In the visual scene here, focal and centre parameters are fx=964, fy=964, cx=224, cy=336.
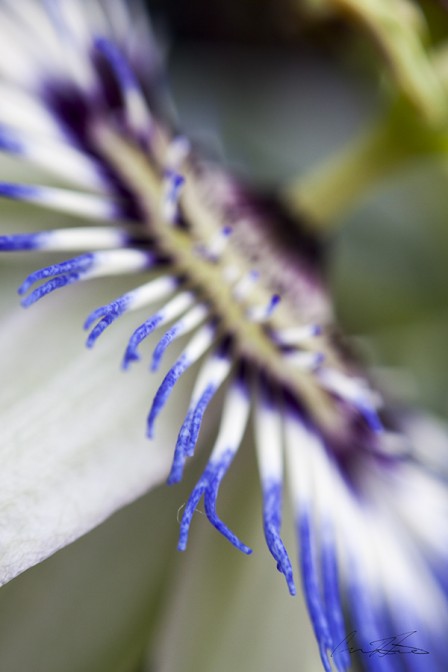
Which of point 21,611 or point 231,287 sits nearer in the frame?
point 21,611

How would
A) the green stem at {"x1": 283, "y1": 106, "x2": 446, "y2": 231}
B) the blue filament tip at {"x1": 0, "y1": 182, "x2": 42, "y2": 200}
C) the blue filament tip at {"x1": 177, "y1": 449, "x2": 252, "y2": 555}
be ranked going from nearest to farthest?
1. the blue filament tip at {"x1": 177, "y1": 449, "x2": 252, "y2": 555}
2. the blue filament tip at {"x1": 0, "y1": 182, "x2": 42, "y2": 200}
3. the green stem at {"x1": 283, "y1": 106, "x2": 446, "y2": 231}

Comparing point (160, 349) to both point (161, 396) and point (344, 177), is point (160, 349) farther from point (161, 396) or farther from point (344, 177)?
point (344, 177)

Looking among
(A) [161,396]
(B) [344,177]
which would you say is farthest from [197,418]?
(B) [344,177]

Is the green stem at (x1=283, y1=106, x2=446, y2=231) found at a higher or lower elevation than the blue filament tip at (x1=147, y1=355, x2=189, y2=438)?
higher

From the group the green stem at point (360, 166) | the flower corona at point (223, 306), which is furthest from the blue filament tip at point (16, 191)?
the green stem at point (360, 166)

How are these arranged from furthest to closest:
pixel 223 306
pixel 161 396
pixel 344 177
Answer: pixel 344 177 < pixel 223 306 < pixel 161 396

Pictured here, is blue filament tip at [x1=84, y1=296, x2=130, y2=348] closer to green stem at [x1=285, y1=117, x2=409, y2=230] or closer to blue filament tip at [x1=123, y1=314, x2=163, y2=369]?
blue filament tip at [x1=123, y1=314, x2=163, y2=369]

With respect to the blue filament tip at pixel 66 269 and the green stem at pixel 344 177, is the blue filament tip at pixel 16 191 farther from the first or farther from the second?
the green stem at pixel 344 177

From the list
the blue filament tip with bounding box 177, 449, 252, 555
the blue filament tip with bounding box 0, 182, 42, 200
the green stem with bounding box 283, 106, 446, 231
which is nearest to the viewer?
the blue filament tip with bounding box 177, 449, 252, 555

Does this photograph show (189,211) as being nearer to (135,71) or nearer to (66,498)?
(135,71)

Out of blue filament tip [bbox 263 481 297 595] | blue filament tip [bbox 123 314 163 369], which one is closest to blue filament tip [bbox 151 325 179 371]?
blue filament tip [bbox 123 314 163 369]

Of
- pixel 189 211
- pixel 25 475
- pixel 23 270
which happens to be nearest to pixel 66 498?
pixel 25 475
